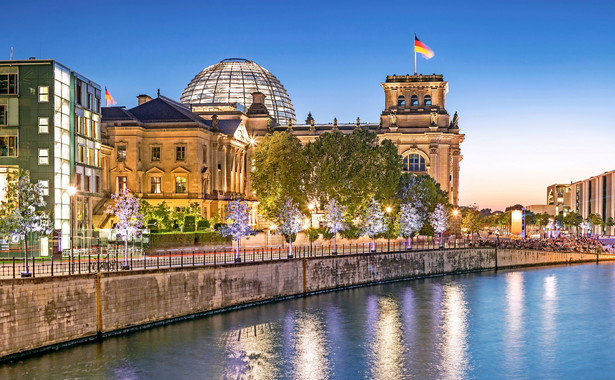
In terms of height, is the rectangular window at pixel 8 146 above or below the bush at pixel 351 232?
above

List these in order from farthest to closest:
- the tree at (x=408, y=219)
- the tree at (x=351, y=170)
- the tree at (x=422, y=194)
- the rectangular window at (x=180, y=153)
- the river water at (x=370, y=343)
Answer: the rectangular window at (x=180, y=153) → the tree at (x=422, y=194) → the tree at (x=408, y=219) → the tree at (x=351, y=170) → the river water at (x=370, y=343)

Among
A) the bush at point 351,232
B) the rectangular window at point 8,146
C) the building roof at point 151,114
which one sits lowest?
the bush at point 351,232

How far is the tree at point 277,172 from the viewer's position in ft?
342

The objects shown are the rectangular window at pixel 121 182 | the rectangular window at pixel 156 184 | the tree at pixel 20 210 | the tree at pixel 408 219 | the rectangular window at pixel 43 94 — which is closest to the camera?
the tree at pixel 20 210

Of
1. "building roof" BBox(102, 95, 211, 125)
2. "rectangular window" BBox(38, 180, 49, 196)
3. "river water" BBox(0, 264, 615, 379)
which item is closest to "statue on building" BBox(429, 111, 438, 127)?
"building roof" BBox(102, 95, 211, 125)

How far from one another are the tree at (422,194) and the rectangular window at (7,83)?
62440 millimetres

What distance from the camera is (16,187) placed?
178 ft

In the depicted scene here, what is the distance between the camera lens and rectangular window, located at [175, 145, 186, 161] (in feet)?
377

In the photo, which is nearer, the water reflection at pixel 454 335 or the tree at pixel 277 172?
the water reflection at pixel 454 335

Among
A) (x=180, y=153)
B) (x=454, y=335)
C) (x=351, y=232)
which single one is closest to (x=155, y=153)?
(x=180, y=153)

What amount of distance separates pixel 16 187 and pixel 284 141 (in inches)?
2224

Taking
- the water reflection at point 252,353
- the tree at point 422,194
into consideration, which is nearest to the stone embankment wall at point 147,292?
the water reflection at point 252,353

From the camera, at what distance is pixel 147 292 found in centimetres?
5381

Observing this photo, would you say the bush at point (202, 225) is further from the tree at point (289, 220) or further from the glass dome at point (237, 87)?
the glass dome at point (237, 87)
